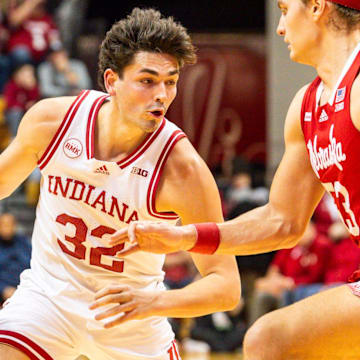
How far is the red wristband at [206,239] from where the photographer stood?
11.4ft

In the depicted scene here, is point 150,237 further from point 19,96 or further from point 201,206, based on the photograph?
point 19,96

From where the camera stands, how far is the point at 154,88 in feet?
13.9

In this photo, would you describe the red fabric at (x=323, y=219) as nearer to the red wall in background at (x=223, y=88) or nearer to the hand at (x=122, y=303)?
the red wall in background at (x=223, y=88)

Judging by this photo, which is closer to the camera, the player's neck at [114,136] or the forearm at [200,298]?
the forearm at [200,298]

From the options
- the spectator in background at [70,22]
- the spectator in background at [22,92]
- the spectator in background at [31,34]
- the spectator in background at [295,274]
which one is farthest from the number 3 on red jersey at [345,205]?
the spectator in background at [70,22]

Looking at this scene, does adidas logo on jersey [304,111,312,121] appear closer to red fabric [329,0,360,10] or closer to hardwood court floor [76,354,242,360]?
red fabric [329,0,360,10]

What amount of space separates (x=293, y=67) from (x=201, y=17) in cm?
296

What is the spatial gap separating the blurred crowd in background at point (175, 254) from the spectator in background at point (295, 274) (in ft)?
0.04

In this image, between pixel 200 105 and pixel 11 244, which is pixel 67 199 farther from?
pixel 200 105

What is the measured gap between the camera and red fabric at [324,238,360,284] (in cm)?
912

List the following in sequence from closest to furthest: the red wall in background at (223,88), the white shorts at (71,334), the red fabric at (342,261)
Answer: the white shorts at (71,334) < the red fabric at (342,261) < the red wall in background at (223,88)

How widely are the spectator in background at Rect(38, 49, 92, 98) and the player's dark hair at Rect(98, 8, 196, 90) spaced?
838cm

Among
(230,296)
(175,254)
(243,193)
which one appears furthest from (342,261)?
(230,296)

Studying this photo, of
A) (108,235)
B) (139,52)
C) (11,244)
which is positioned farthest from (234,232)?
(11,244)
